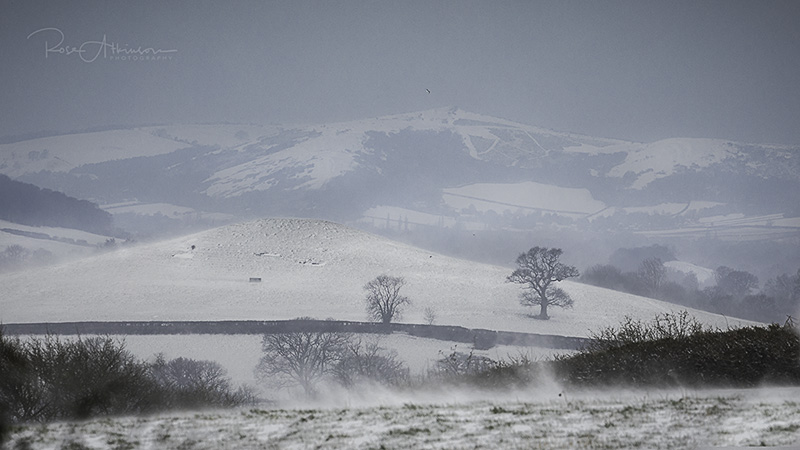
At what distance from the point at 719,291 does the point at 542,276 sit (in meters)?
69.5

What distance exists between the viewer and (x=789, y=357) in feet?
67.1

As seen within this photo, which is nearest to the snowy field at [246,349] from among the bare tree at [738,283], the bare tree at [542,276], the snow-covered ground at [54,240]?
the bare tree at [542,276]

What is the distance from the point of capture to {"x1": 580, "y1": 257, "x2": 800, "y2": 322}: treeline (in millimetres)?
114312

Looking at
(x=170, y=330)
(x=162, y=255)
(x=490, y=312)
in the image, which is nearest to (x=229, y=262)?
(x=162, y=255)

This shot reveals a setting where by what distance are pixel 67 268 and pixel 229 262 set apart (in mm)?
26572

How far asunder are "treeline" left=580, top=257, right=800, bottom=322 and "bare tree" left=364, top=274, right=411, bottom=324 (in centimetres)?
5940

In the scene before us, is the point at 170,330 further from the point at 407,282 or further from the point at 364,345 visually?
the point at 407,282

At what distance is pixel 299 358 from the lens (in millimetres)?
55469

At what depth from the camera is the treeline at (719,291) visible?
375ft

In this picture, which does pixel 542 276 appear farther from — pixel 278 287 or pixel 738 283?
pixel 738 283

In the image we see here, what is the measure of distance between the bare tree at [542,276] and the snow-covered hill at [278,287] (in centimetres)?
226

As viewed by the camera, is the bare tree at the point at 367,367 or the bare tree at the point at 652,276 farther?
the bare tree at the point at 652,276

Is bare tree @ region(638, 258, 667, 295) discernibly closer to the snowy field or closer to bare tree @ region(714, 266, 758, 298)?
bare tree @ region(714, 266, 758, 298)

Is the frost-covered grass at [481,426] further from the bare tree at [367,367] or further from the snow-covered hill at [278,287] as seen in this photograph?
the snow-covered hill at [278,287]
